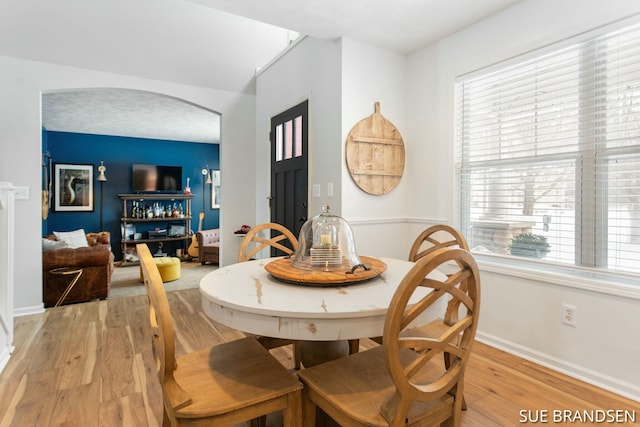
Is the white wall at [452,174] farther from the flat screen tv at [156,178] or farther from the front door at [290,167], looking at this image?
the flat screen tv at [156,178]

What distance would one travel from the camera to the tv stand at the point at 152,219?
7280 millimetres

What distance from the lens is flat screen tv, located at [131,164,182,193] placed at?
24.5ft

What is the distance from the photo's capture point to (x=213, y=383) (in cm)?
116

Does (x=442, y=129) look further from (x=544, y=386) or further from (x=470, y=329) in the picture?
(x=470, y=329)

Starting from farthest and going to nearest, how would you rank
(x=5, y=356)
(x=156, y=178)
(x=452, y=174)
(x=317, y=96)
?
1. (x=156, y=178)
2. (x=317, y=96)
3. (x=452, y=174)
4. (x=5, y=356)

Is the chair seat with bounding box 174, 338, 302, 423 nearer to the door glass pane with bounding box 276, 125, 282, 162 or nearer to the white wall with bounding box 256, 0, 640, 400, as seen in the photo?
the white wall with bounding box 256, 0, 640, 400

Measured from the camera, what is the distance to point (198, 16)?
379 cm

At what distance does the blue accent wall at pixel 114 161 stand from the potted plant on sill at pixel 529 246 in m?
7.15

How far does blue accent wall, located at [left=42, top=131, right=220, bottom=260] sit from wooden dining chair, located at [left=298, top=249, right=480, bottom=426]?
744cm

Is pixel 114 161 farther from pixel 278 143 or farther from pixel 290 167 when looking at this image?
pixel 290 167

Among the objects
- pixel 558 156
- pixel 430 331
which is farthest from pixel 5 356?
pixel 558 156

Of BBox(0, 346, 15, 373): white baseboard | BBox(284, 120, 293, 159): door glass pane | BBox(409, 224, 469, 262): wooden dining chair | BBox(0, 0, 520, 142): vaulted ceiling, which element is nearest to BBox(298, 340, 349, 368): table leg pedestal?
BBox(409, 224, 469, 262): wooden dining chair

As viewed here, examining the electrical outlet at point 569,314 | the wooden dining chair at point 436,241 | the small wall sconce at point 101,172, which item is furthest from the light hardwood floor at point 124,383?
the small wall sconce at point 101,172

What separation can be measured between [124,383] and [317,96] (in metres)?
2.69
